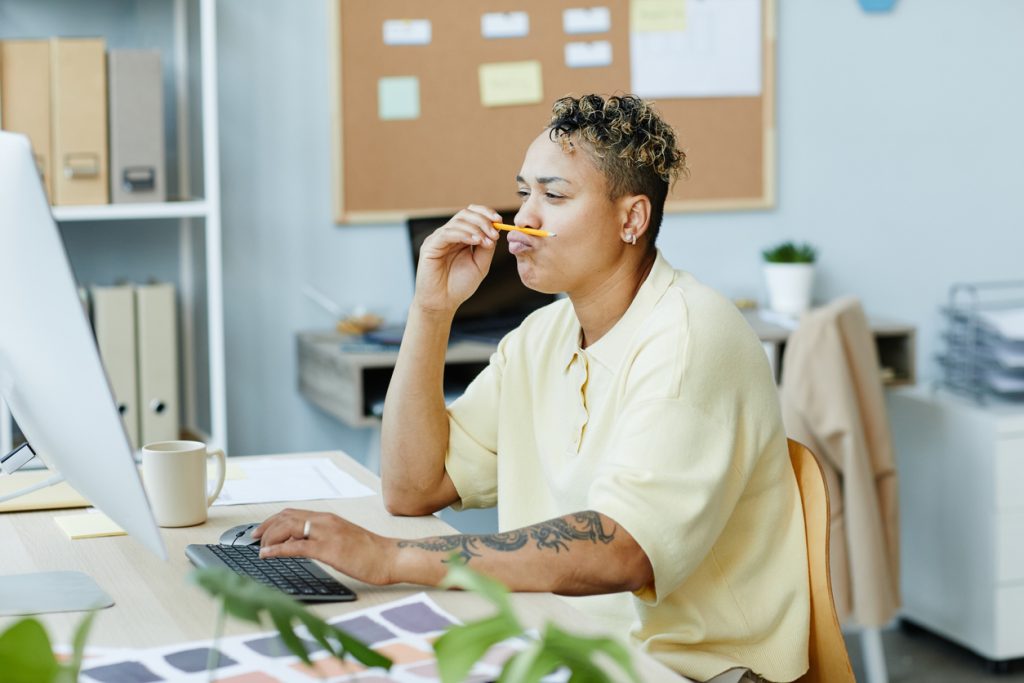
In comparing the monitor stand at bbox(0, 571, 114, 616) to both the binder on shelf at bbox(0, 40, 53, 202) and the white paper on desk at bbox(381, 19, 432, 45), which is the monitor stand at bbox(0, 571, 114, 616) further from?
the white paper on desk at bbox(381, 19, 432, 45)

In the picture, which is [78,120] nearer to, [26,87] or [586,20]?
[26,87]

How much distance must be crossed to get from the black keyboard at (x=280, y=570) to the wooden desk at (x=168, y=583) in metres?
0.01

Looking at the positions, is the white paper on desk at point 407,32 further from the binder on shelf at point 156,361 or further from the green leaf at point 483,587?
the green leaf at point 483,587

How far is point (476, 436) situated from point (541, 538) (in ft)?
1.45

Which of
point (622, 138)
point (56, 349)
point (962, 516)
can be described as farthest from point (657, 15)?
point (56, 349)

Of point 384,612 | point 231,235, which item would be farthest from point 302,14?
point 384,612

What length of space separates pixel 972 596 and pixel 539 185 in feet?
6.34

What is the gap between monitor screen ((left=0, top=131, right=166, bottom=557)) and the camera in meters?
0.89

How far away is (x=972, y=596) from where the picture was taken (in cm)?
300

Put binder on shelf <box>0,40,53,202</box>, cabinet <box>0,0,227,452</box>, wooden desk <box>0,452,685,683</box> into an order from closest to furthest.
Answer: wooden desk <box>0,452,685,683</box>, binder on shelf <box>0,40,53,202</box>, cabinet <box>0,0,227,452</box>

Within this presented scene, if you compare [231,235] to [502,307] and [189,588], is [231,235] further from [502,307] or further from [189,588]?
[189,588]

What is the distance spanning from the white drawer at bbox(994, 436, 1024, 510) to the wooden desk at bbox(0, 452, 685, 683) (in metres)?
1.78

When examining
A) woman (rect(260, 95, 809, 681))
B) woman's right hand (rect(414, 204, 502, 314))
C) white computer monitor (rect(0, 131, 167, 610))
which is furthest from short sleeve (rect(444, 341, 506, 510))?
white computer monitor (rect(0, 131, 167, 610))

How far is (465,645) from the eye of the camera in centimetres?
59
